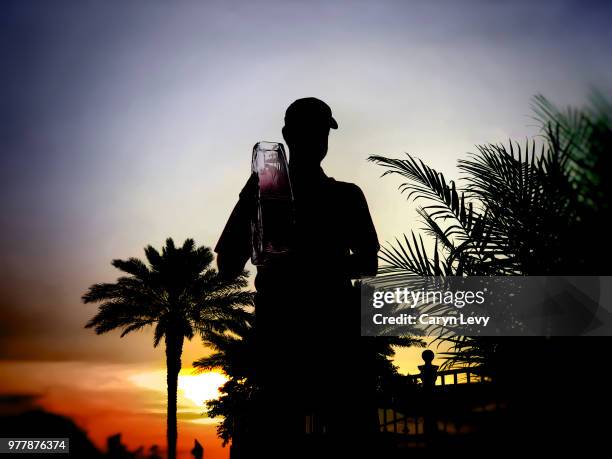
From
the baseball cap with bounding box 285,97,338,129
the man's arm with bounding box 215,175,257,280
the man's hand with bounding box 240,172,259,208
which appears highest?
the baseball cap with bounding box 285,97,338,129

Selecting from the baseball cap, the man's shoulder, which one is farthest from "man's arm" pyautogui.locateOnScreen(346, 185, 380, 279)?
the baseball cap

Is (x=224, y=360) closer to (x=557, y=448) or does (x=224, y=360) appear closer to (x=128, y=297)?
(x=128, y=297)

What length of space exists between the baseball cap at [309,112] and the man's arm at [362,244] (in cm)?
28

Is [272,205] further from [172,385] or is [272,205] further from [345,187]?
[172,385]

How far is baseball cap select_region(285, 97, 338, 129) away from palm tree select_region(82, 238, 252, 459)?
51.3 ft

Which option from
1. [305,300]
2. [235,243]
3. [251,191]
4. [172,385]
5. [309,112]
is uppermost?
[309,112]

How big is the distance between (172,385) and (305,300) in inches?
668

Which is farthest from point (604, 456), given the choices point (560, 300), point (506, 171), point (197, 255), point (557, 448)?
point (197, 255)

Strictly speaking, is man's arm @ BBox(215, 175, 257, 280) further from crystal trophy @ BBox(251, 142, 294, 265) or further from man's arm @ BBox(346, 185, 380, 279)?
man's arm @ BBox(346, 185, 380, 279)

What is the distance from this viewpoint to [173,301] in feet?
57.1

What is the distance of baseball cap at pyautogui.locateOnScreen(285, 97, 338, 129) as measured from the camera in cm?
153

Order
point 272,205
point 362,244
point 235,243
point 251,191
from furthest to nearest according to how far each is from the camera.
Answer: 1. point 362,244
2. point 235,243
3. point 251,191
4. point 272,205

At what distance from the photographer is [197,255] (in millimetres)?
17641

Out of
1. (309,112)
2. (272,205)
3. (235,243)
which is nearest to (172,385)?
(235,243)
